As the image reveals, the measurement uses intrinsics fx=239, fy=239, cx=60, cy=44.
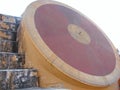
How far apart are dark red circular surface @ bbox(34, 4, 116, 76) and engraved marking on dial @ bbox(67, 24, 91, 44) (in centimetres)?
9

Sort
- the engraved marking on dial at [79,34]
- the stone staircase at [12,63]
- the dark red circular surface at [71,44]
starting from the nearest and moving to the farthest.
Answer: the stone staircase at [12,63] < the dark red circular surface at [71,44] < the engraved marking on dial at [79,34]

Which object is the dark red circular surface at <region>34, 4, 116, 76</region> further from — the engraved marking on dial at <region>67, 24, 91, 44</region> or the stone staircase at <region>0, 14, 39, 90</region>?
the stone staircase at <region>0, 14, 39, 90</region>

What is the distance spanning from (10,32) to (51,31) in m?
0.84

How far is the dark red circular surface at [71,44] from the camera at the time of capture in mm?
3879

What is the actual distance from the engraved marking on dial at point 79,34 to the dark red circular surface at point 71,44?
0.09m

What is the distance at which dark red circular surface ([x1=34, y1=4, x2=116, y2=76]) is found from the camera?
388cm

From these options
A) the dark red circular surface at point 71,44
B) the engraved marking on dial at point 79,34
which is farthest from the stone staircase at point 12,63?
the engraved marking on dial at point 79,34

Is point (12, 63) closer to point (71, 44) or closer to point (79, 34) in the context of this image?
point (71, 44)

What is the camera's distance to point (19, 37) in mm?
4270

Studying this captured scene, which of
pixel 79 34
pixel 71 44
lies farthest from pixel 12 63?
pixel 79 34

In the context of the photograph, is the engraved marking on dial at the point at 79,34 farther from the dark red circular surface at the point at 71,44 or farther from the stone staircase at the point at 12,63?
the stone staircase at the point at 12,63

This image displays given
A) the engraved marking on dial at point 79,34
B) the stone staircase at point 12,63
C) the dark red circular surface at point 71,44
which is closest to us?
the stone staircase at point 12,63

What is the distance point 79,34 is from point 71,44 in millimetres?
548

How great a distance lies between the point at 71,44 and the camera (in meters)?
4.16
